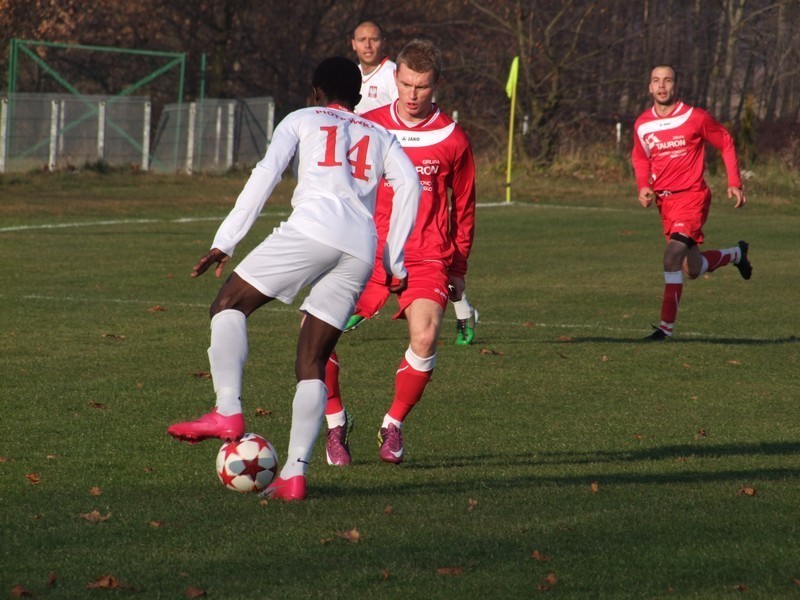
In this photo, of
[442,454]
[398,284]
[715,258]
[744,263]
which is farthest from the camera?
[744,263]

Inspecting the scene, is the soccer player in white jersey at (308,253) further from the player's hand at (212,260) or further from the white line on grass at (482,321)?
the white line on grass at (482,321)

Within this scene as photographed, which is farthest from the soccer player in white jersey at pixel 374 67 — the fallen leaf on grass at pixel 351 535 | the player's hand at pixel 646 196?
the fallen leaf on grass at pixel 351 535

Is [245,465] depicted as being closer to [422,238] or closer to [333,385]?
[333,385]

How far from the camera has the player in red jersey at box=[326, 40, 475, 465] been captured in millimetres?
6938

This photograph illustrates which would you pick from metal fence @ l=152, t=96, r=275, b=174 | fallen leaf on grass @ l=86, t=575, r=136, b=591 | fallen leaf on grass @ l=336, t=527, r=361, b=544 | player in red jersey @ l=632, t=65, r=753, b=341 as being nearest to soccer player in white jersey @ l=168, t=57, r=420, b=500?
fallen leaf on grass @ l=336, t=527, r=361, b=544

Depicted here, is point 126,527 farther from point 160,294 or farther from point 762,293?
point 762,293

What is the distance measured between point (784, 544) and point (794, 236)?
19.4 meters

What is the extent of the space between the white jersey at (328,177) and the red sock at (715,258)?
7.45 meters

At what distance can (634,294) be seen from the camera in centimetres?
1577

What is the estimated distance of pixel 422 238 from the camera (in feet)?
24.0

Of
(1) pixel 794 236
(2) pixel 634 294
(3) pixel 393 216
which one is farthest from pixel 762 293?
(3) pixel 393 216

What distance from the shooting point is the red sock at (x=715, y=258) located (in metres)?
12.9

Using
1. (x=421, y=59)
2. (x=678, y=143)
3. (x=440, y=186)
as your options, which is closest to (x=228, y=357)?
(x=421, y=59)

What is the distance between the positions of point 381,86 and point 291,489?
5685mm
